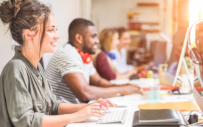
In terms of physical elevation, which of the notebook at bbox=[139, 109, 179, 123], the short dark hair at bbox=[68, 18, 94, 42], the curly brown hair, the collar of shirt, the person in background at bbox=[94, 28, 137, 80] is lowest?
the person in background at bbox=[94, 28, 137, 80]

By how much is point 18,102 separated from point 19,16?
0.42 metres

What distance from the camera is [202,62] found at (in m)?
1.41

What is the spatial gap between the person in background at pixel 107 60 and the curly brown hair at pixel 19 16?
1.69 metres

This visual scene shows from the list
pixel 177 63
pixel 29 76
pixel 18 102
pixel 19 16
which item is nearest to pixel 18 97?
pixel 18 102

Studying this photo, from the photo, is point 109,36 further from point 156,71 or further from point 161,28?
point 161,28

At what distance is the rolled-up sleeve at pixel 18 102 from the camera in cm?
98

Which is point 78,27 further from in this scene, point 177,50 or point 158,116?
point 158,116

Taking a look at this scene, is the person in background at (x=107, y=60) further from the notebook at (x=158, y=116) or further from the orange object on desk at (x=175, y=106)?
the notebook at (x=158, y=116)

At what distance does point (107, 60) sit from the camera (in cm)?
310

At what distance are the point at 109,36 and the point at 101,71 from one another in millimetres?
848

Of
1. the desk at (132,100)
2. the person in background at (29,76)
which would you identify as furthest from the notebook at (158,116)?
the person in background at (29,76)

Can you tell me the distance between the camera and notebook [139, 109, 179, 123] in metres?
1.03

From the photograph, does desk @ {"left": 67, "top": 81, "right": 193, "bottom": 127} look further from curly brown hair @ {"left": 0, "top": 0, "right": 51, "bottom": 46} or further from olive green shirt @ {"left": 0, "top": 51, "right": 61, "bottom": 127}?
curly brown hair @ {"left": 0, "top": 0, "right": 51, "bottom": 46}

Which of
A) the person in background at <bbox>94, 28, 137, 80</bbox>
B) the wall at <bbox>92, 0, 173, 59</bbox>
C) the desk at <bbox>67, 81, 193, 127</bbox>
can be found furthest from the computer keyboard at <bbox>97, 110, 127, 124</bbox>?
the wall at <bbox>92, 0, 173, 59</bbox>
